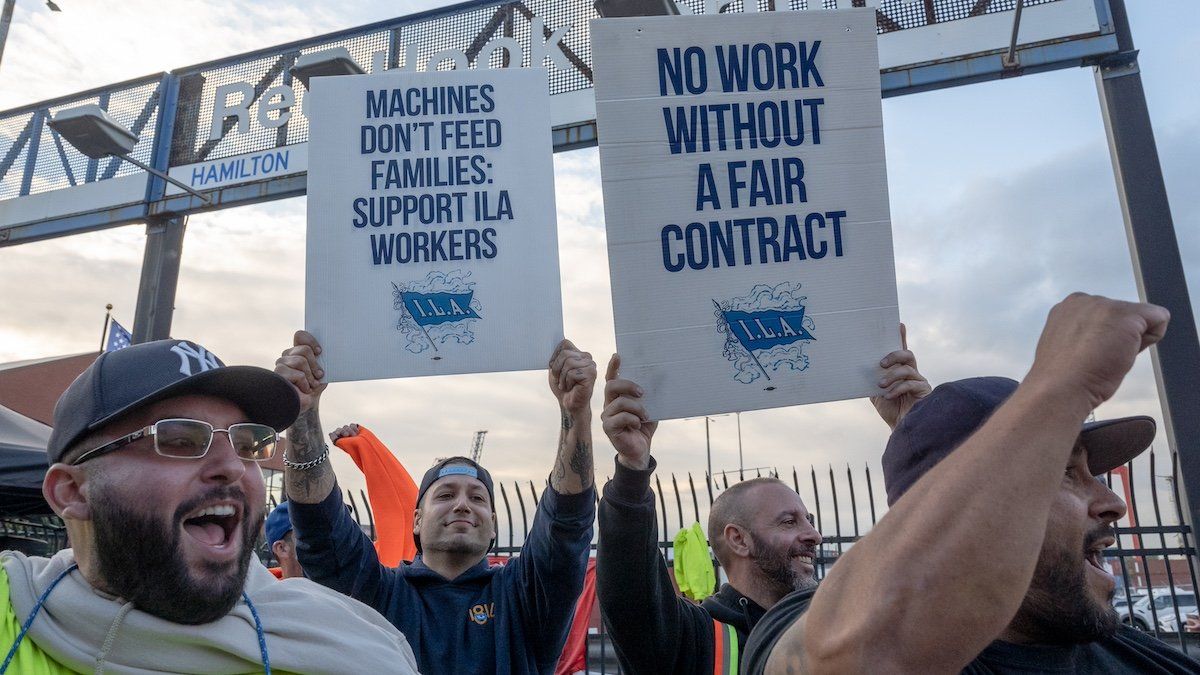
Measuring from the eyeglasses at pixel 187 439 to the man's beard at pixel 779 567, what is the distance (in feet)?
6.80

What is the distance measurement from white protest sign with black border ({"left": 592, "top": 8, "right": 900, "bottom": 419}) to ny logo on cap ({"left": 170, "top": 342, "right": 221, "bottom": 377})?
3.37 ft

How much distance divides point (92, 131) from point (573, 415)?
5.84 m

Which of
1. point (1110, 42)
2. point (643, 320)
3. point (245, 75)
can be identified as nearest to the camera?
point (643, 320)

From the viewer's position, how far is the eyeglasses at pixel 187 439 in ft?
5.94

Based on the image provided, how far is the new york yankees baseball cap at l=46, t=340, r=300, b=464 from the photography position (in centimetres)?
182

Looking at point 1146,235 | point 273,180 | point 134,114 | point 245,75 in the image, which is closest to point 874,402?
point 1146,235

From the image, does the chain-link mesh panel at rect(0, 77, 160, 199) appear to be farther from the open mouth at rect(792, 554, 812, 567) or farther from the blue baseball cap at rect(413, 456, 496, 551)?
the open mouth at rect(792, 554, 812, 567)

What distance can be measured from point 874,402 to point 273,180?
21.9ft

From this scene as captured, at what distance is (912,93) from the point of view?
6234 millimetres

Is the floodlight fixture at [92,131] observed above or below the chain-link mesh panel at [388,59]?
below

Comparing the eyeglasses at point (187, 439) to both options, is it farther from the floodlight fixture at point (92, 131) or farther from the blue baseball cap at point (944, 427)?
the floodlight fixture at point (92, 131)

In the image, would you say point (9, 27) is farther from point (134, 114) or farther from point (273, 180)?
point (273, 180)

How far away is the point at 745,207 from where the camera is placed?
2.46m

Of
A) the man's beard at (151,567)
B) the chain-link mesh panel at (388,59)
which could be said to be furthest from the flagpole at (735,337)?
the chain-link mesh panel at (388,59)
